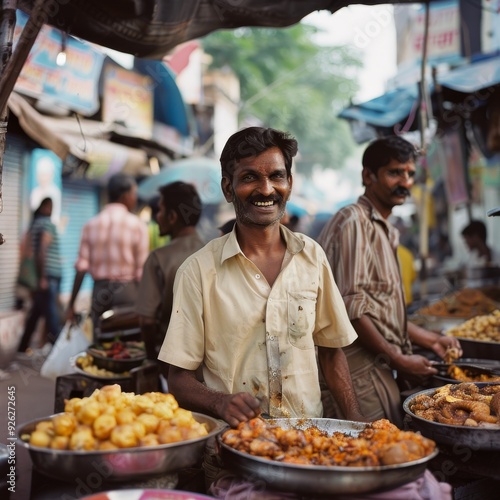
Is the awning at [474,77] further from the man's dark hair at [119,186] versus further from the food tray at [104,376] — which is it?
the food tray at [104,376]

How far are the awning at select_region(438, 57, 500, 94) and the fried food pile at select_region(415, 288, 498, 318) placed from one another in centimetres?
202

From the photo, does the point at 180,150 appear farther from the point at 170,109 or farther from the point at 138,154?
the point at 138,154

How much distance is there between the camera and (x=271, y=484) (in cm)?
190

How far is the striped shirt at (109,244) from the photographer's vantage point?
7102 mm

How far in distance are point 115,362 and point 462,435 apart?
9.76 ft

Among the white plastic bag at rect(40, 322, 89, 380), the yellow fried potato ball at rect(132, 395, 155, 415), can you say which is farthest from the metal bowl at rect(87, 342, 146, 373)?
the yellow fried potato ball at rect(132, 395, 155, 415)

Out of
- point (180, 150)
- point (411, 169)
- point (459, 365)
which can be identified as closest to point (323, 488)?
point (459, 365)

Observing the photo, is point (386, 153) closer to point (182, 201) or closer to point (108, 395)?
point (182, 201)

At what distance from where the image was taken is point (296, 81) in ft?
107

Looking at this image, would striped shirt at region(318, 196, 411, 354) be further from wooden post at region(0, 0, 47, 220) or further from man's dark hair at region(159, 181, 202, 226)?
wooden post at region(0, 0, 47, 220)

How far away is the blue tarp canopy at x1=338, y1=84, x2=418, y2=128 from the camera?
7383 mm

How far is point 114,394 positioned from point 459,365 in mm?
2192

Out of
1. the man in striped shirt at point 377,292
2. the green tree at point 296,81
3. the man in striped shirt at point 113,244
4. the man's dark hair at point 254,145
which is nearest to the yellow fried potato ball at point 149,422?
the man's dark hair at point 254,145

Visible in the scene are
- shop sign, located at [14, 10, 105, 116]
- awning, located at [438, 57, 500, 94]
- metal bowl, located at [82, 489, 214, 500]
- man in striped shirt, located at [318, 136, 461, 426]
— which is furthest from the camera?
shop sign, located at [14, 10, 105, 116]
